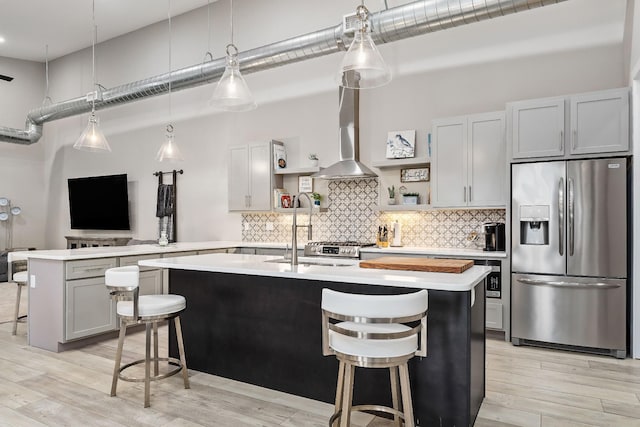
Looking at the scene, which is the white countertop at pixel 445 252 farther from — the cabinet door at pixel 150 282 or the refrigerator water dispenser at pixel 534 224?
the cabinet door at pixel 150 282

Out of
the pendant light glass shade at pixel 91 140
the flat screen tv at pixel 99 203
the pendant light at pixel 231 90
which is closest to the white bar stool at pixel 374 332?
the pendant light at pixel 231 90

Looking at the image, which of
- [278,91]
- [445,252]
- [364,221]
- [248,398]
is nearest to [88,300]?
[248,398]

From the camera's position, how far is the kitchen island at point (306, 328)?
2.49 metres

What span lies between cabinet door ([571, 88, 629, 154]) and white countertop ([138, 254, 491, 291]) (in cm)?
207

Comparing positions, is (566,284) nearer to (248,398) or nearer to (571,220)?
(571,220)

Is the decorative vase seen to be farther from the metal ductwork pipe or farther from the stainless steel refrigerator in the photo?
the metal ductwork pipe

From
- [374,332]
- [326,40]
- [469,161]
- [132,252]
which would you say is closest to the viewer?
[374,332]

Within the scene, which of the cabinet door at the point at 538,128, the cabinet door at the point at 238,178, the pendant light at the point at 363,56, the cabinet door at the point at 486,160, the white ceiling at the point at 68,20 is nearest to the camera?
the pendant light at the point at 363,56

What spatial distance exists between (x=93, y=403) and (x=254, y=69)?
14.3 ft

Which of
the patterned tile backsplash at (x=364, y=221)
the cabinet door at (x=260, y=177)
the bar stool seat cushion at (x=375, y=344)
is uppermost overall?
the cabinet door at (x=260, y=177)

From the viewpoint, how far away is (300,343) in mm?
3016

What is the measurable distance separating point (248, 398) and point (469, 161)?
11.1 ft

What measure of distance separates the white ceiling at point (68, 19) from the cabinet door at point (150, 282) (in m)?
4.57

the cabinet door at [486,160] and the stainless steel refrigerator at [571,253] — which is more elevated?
the cabinet door at [486,160]
